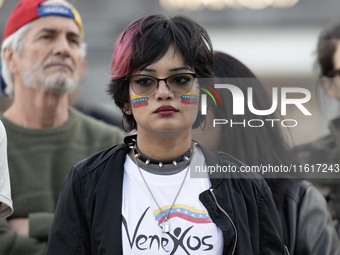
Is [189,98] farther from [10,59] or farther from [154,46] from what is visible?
[10,59]

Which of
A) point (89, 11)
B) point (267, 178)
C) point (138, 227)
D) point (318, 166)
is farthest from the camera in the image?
point (89, 11)

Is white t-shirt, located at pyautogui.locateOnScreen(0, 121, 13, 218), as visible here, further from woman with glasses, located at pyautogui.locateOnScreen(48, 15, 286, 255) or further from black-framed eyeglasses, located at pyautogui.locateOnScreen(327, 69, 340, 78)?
black-framed eyeglasses, located at pyautogui.locateOnScreen(327, 69, 340, 78)

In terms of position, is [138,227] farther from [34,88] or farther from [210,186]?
[34,88]

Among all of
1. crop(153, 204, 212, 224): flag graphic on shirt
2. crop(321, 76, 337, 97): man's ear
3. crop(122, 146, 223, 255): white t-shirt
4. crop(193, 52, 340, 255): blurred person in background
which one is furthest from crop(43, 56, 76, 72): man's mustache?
crop(153, 204, 212, 224): flag graphic on shirt

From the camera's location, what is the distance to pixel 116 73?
3.61 meters

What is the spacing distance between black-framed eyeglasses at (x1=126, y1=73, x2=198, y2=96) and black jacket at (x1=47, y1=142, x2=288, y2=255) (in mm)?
303

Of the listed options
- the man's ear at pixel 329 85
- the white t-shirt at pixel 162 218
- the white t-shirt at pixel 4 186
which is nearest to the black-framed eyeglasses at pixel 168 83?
the white t-shirt at pixel 162 218

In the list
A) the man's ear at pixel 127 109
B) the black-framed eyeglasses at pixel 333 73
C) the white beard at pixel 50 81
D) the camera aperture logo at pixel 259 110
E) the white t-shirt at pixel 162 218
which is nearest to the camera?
the white t-shirt at pixel 162 218

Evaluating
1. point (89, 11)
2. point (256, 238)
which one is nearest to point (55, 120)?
point (256, 238)

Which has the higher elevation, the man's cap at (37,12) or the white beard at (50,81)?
the man's cap at (37,12)

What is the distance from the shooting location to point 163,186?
11.4 feet

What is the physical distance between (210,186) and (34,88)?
6.64 feet

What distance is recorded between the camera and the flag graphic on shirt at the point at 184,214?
340 centimetres

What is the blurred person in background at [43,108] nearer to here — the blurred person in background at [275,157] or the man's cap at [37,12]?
the man's cap at [37,12]
